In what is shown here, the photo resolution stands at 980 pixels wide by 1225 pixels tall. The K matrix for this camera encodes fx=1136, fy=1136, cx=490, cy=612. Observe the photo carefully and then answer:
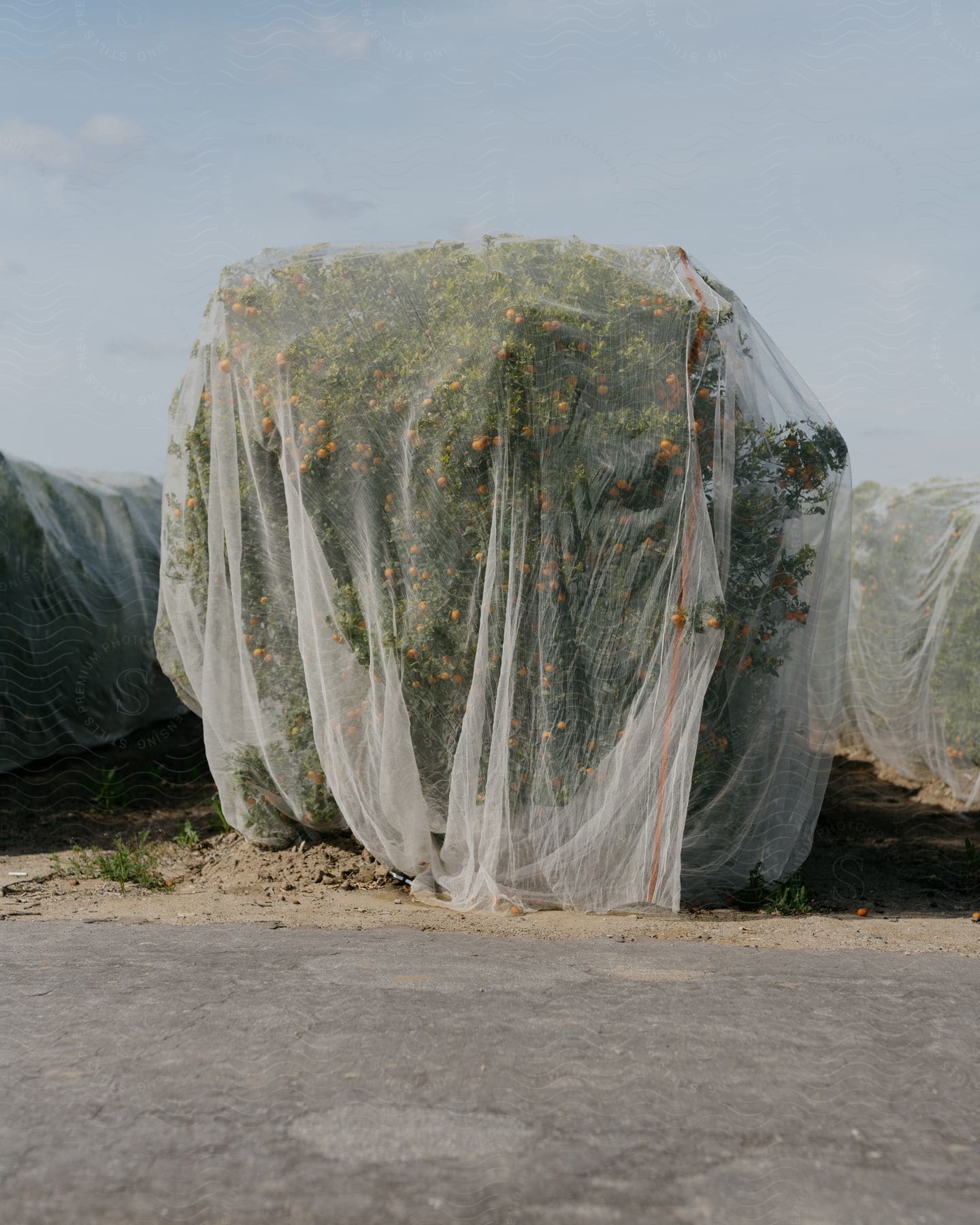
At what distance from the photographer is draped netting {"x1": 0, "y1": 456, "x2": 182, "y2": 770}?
9.17 metres

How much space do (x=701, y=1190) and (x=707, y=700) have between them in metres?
3.22

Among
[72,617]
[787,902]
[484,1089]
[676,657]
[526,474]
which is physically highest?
[526,474]

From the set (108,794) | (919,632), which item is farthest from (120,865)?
(919,632)

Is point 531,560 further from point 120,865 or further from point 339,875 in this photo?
point 120,865

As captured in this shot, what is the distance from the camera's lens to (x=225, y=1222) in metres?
2.46

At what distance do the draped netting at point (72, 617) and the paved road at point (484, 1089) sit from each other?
501cm

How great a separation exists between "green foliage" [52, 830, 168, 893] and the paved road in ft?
5.86

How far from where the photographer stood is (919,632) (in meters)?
10.0

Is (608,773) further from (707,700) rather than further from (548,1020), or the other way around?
(548,1020)

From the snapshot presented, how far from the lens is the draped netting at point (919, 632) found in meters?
9.48

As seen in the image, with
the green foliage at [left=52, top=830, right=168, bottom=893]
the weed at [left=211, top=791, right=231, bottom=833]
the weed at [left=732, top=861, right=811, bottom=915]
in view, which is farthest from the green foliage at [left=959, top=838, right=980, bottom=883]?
the green foliage at [left=52, top=830, right=168, bottom=893]

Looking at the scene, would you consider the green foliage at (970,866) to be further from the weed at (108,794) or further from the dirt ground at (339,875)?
the weed at (108,794)

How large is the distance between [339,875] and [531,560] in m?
2.20

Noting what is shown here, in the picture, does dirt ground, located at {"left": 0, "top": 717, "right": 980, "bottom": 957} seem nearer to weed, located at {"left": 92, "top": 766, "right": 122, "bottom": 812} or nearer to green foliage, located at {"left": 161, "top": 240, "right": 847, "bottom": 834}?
weed, located at {"left": 92, "top": 766, "right": 122, "bottom": 812}
